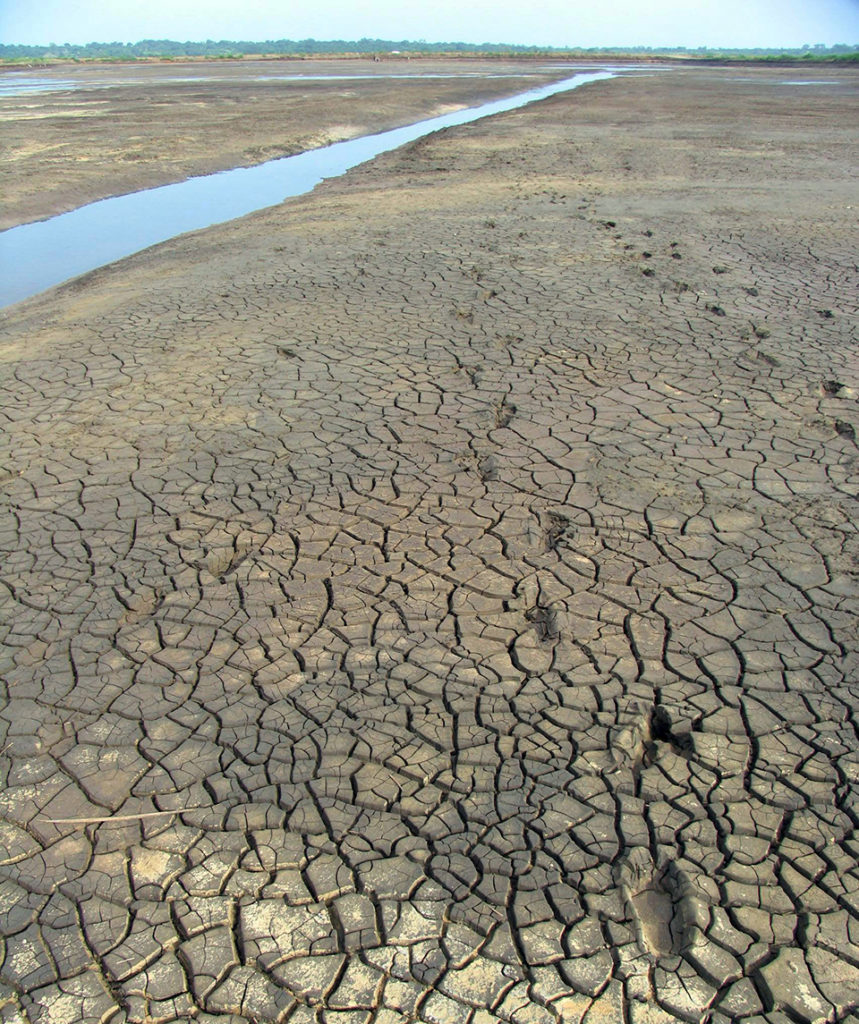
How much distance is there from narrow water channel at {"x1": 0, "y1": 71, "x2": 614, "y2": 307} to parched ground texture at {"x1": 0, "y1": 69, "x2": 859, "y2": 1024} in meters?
3.67

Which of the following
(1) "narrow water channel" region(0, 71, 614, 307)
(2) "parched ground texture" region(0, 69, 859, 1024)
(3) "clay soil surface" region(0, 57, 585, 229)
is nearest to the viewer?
(2) "parched ground texture" region(0, 69, 859, 1024)

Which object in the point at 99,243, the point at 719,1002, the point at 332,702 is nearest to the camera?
the point at 719,1002

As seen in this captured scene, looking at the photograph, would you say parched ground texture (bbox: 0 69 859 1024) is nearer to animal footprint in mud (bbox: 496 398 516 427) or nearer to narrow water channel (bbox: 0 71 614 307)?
animal footprint in mud (bbox: 496 398 516 427)

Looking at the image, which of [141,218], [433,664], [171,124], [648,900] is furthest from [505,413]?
[171,124]

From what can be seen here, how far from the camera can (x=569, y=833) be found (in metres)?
2.63

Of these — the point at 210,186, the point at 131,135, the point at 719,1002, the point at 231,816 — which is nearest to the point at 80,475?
the point at 231,816

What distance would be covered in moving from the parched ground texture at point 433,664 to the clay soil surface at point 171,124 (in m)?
8.68

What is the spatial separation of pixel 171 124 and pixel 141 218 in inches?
410

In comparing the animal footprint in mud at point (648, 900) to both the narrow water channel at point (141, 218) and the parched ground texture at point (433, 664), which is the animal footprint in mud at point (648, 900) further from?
the narrow water channel at point (141, 218)

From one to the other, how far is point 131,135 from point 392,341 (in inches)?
651

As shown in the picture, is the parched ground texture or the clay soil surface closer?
the parched ground texture

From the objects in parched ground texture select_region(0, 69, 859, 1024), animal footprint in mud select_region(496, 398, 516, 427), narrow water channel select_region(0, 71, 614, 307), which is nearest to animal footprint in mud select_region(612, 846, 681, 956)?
parched ground texture select_region(0, 69, 859, 1024)

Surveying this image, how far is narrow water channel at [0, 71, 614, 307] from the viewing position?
34.4ft

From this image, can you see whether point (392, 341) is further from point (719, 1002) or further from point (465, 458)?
point (719, 1002)
